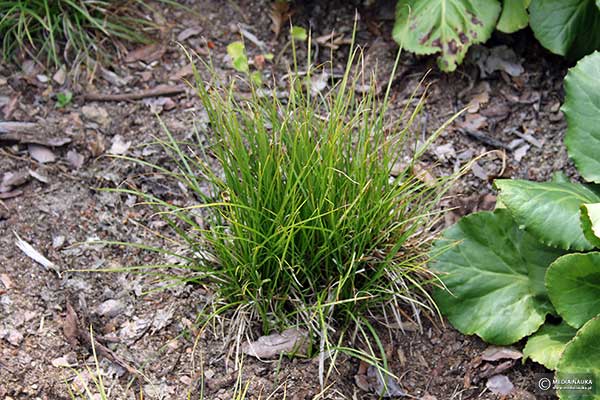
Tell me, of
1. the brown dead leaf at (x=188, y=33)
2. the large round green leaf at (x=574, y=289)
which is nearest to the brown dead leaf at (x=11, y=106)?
the brown dead leaf at (x=188, y=33)

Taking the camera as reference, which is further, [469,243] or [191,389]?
[469,243]

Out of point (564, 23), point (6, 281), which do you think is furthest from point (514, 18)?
point (6, 281)

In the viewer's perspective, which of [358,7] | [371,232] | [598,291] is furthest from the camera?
[358,7]

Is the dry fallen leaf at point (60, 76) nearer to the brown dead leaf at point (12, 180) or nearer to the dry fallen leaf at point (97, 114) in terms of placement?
the dry fallen leaf at point (97, 114)

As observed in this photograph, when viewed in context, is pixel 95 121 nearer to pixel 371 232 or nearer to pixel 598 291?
pixel 371 232

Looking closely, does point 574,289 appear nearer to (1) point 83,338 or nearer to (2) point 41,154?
(1) point 83,338

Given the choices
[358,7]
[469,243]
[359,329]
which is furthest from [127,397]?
[358,7]
